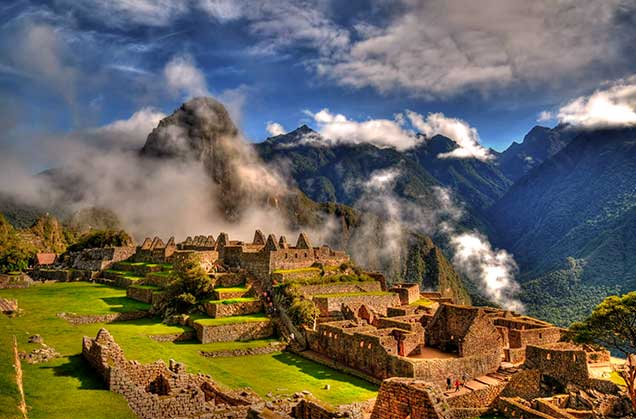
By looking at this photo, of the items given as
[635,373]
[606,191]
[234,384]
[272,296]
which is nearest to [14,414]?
[234,384]

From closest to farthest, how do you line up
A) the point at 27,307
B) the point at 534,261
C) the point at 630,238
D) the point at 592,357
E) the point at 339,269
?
the point at 592,357 < the point at 27,307 < the point at 339,269 < the point at 630,238 < the point at 534,261

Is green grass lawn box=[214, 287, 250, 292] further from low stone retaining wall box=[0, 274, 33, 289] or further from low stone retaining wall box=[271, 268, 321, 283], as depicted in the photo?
low stone retaining wall box=[0, 274, 33, 289]

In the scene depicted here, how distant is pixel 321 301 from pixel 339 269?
821 cm

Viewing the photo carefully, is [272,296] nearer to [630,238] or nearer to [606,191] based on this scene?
[630,238]

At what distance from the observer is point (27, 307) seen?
31.2 meters

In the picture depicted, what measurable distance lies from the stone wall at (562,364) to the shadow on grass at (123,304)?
83.7 ft

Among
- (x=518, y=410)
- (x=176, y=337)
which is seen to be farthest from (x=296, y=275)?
(x=518, y=410)

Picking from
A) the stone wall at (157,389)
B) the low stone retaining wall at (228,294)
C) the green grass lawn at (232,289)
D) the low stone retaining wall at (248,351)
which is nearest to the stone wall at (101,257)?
the green grass lawn at (232,289)

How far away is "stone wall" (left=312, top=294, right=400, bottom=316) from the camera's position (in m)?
34.2

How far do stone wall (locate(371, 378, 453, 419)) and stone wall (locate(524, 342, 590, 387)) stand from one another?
51.3 ft

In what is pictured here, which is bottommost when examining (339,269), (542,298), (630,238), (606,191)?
(542,298)

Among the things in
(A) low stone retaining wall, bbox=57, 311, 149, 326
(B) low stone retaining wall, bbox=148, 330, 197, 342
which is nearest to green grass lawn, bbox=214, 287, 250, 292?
(B) low stone retaining wall, bbox=148, 330, 197, 342

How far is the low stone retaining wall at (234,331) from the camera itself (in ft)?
96.5

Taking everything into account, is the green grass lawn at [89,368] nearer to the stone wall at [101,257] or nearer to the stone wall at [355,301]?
the stone wall at [355,301]
